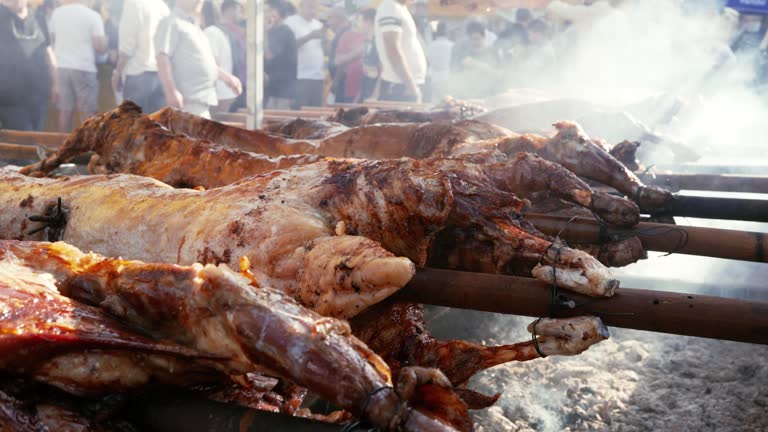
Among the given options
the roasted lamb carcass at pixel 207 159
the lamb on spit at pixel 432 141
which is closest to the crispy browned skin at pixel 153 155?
the roasted lamb carcass at pixel 207 159

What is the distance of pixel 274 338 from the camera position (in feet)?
5.17

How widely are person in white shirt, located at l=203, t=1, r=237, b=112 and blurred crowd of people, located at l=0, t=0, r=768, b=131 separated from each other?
17mm

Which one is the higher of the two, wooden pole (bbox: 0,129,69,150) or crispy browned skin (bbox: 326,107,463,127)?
crispy browned skin (bbox: 326,107,463,127)

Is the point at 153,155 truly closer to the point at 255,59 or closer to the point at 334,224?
the point at 334,224

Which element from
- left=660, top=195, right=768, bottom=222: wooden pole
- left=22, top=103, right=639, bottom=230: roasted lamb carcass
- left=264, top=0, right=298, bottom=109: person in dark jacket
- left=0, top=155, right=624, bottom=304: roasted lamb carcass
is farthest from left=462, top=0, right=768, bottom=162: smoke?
left=0, top=155, right=624, bottom=304: roasted lamb carcass

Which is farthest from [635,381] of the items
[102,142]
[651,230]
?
[102,142]

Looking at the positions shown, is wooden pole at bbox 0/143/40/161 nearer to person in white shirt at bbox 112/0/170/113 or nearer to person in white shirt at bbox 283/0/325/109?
person in white shirt at bbox 112/0/170/113

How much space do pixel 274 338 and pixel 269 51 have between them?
437 inches

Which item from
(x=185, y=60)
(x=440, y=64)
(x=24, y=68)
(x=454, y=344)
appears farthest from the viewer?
(x=440, y=64)

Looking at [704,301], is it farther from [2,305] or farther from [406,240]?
[2,305]

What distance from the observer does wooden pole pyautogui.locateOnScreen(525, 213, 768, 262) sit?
2740 mm

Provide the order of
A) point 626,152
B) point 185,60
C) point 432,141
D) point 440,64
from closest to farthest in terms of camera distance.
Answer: point 626,152
point 432,141
point 185,60
point 440,64

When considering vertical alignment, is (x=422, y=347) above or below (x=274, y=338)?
below

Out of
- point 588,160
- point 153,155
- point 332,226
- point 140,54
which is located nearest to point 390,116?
point 153,155
